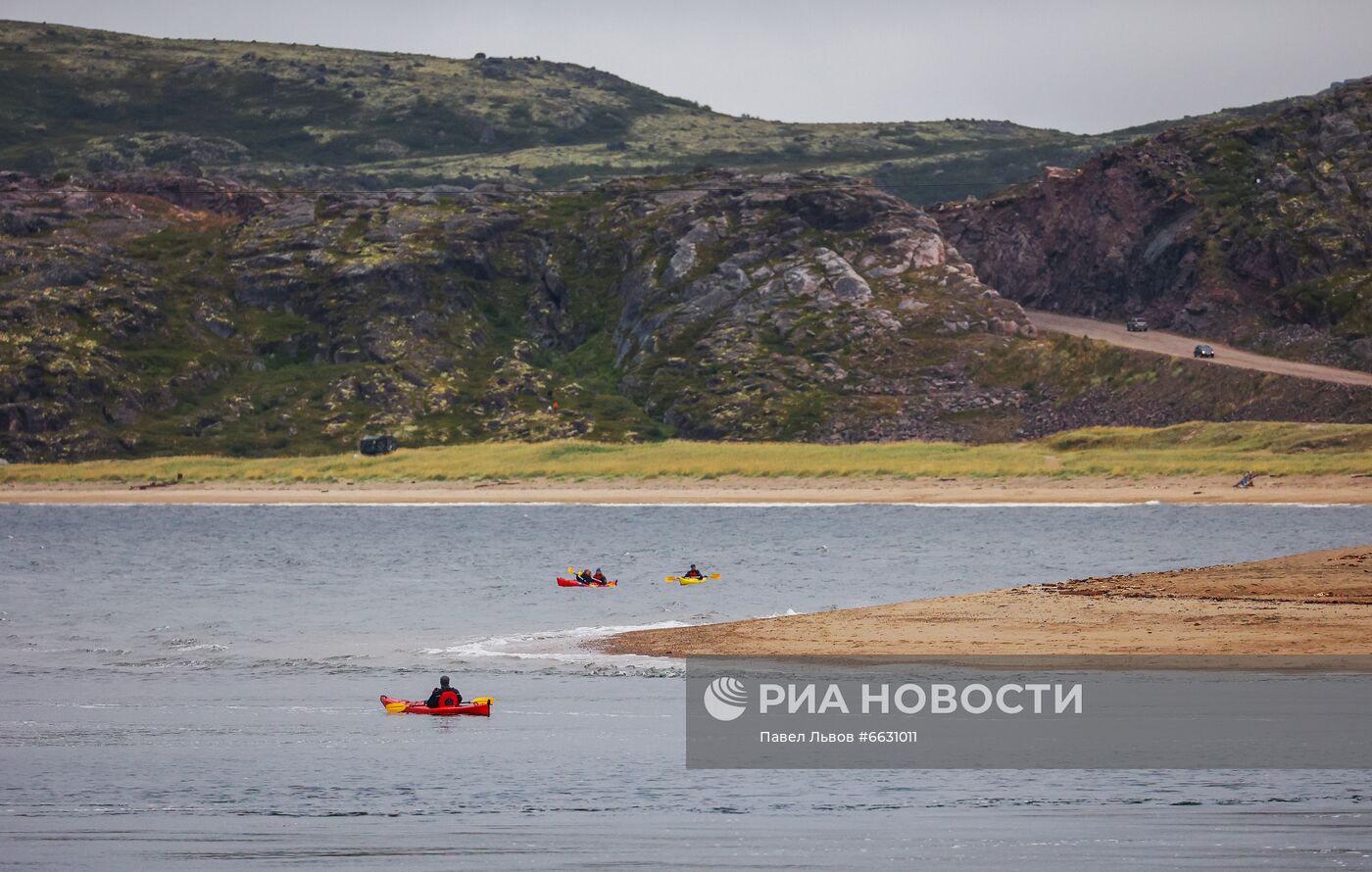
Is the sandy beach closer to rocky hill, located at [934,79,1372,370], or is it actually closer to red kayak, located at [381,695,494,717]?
red kayak, located at [381,695,494,717]

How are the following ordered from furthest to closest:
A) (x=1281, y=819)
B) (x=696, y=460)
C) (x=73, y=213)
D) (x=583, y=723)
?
1. (x=73, y=213)
2. (x=696, y=460)
3. (x=583, y=723)
4. (x=1281, y=819)

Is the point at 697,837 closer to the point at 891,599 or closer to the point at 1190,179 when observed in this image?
the point at 891,599

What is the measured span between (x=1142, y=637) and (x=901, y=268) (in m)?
114

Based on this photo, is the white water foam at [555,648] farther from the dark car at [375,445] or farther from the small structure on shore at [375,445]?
the dark car at [375,445]

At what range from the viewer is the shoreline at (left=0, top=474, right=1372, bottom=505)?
76125 mm

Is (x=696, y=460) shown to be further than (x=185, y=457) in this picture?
No

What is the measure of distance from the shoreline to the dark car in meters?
9.88

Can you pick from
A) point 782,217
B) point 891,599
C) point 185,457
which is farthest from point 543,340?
point 891,599

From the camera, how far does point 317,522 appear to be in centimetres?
8825

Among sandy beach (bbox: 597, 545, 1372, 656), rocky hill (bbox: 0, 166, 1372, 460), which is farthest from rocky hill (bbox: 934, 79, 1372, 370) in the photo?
sandy beach (bbox: 597, 545, 1372, 656)

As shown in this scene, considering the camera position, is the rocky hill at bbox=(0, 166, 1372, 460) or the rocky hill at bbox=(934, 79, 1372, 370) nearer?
the rocky hill at bbox=(0, 166, 1372, 460)

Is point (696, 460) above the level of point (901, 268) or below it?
below

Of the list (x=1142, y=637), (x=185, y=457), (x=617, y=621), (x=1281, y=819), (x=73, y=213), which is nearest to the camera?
(x=1281, y=819)

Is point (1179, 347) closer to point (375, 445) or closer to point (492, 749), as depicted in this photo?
point (375, 445)
